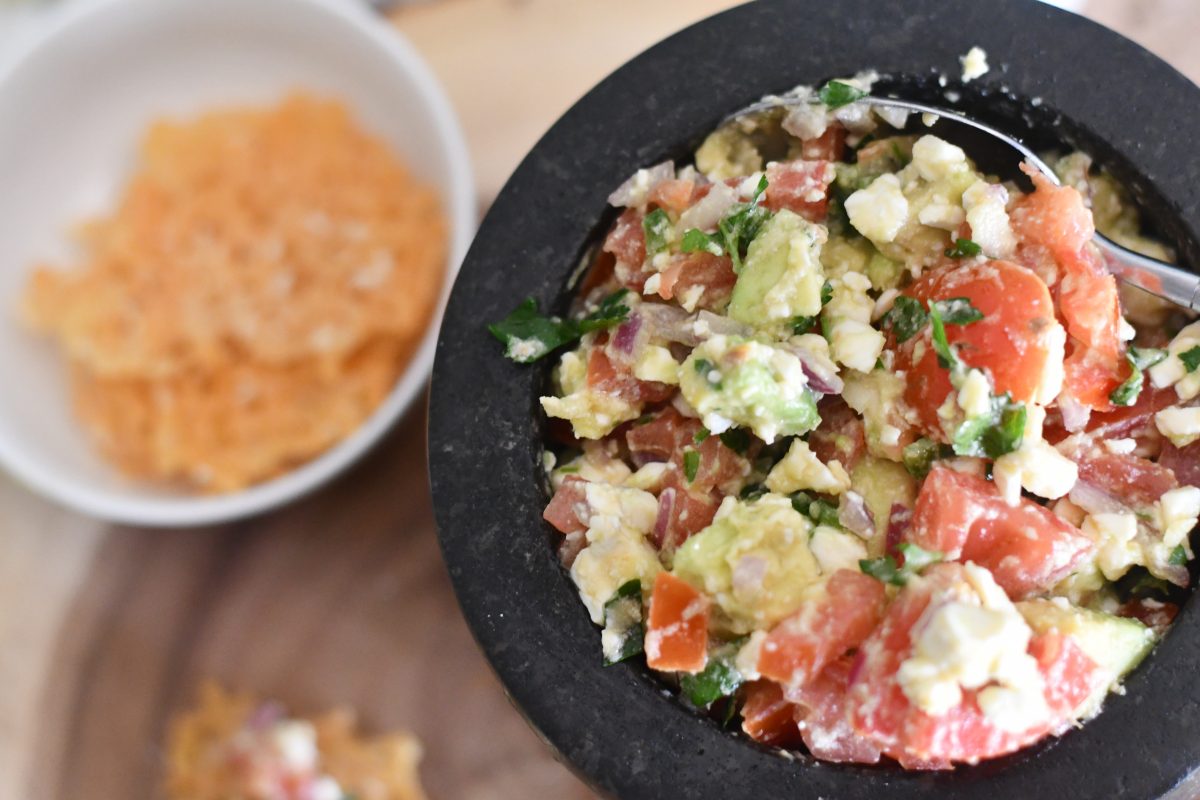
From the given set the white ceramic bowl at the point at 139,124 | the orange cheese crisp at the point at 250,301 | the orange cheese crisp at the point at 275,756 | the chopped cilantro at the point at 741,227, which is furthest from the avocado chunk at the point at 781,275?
the orange cheese crisp at the point at 275,756

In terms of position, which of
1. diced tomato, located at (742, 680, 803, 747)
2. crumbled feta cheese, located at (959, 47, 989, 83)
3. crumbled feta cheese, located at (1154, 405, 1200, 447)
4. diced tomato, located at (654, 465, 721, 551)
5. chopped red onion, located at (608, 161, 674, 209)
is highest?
crumbled feta cheese, located at (959, 47, 989, 83)

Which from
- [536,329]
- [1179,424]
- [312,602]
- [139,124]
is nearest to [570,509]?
[536,329]

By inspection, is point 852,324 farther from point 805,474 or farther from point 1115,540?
point 1115,540

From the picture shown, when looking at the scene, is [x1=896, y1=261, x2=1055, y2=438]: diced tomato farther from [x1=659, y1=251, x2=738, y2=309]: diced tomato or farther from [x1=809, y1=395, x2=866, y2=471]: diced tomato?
[x1=659, y1=251, x2=738, y2=309]: diced tomato

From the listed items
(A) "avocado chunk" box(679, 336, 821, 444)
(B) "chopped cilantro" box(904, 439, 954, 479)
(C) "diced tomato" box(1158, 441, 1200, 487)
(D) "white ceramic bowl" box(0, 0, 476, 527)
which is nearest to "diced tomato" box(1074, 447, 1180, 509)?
(C) "diced tomato" box(1158, 441, 1200, 487)

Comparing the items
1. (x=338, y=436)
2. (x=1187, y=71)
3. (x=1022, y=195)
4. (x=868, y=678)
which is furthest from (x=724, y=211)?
(x=1187, y=71)

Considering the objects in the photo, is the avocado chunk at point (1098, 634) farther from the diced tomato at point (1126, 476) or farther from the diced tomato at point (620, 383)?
the diced tomato at point (620, 383)
